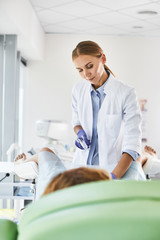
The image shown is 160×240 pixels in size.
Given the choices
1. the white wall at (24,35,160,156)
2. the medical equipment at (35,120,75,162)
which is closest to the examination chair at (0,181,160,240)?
the medical equipment at (35,120,75,162)

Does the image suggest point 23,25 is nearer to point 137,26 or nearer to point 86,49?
point 137,26

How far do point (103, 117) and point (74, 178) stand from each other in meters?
0.87

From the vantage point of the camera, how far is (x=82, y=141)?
173cm

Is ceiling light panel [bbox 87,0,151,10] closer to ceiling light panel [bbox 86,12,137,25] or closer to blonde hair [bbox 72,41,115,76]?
ceiling light panel [bbox 86,12,137,25]

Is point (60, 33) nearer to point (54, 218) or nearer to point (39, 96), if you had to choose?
A: point (39, 96)

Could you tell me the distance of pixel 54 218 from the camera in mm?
735

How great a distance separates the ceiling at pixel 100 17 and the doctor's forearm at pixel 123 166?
3.08 meters

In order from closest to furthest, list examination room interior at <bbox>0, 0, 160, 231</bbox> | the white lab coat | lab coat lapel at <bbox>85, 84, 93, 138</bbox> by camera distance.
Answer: the white lab coat, lab coat lapel at <bbox>85, 84, 93, 138</bbox>, examination room interior at <bbox>0, 0, 160, 231</bbox>

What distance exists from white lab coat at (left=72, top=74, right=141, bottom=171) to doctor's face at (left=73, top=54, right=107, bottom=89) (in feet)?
0.27

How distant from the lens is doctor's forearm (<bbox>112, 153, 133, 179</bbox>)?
1.33m

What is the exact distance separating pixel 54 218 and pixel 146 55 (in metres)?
5.97

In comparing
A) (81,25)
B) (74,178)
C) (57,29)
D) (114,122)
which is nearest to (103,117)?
(114,122)

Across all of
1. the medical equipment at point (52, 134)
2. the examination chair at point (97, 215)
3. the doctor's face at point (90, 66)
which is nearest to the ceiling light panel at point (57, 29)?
the medical equipment at point (52, 134)

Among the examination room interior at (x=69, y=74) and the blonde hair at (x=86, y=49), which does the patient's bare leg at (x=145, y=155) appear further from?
the examination room interior at (x=69, y=74)
